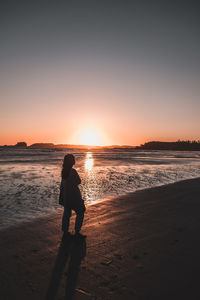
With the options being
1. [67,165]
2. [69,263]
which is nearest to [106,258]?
[69,263]

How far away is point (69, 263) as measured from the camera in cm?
406

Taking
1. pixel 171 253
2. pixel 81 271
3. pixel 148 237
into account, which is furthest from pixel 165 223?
pixel 81 271

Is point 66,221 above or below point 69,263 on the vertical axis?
above

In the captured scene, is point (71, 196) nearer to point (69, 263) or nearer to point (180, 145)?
point (69, 263)

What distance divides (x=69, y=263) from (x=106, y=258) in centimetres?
75

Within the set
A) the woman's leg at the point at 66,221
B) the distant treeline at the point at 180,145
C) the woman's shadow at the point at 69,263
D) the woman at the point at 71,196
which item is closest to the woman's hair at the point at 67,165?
the woman at the point at 71,196

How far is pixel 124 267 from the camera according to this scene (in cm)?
385

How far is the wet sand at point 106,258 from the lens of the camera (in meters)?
3.24

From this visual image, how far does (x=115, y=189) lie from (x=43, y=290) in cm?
869

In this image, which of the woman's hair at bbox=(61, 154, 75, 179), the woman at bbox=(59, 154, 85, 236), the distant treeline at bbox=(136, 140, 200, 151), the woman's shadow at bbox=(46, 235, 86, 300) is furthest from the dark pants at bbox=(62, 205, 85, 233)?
the distant treeline at bbox=(136, 140, 200, 151)

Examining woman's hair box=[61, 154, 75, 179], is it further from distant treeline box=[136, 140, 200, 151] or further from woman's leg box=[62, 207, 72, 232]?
distant treeline box=[136, 140, 200, 151]

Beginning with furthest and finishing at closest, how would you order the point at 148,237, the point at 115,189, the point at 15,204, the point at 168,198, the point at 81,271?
the point at 115,189 → the point at 168,198 → the point at 15,204 → the point at 148,237 → the point at 81,271

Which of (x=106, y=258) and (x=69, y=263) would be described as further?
(x=106, y=258)

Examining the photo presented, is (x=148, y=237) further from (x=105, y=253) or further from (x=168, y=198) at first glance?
(x=168, y=198)
